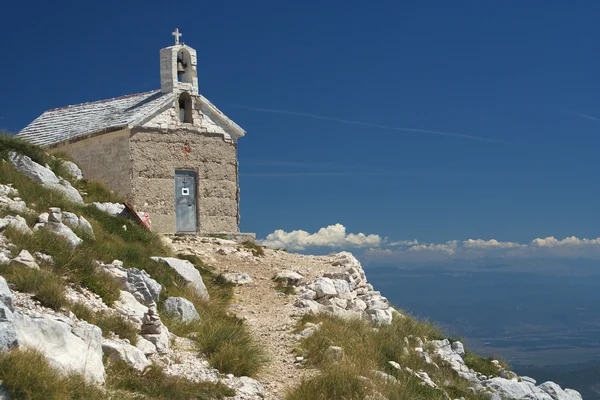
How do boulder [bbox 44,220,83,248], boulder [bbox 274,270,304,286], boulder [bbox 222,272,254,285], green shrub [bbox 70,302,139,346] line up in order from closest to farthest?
green shrub [bbox 70,302,139,346] → boulder [bbox 44,220,83,248] → boulder [bbox 222,272,254,285] → boulder [bbox 274,270,304,286]

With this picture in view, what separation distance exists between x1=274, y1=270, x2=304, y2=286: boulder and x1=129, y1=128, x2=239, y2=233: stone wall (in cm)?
715

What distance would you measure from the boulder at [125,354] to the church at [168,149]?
50.5 ft

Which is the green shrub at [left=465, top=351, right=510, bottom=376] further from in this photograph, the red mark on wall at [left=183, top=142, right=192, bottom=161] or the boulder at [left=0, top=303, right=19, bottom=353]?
the boulder at [left=0, top=303, right=19, bottom=353]

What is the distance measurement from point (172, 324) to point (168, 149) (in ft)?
47.3

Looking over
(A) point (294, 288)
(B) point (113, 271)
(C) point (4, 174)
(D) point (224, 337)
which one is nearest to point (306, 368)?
(D) point (224, 337)

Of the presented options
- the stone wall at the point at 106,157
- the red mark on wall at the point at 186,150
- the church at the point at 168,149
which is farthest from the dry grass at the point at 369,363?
the stone wall at the point at 106,157

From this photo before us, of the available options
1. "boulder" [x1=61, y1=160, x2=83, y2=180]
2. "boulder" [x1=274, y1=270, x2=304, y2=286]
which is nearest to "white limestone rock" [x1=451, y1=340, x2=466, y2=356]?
"boulder" [x1=274, y1=270, x2=304, y2=286]

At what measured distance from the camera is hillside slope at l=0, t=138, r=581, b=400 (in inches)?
388

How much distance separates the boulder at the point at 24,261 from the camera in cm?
1211

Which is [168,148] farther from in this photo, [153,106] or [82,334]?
[82,334]

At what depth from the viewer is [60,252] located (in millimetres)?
13383

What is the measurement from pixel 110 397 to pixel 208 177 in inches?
742

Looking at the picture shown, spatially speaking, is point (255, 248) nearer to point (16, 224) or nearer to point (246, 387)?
point (16, 224)

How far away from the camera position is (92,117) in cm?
2927
